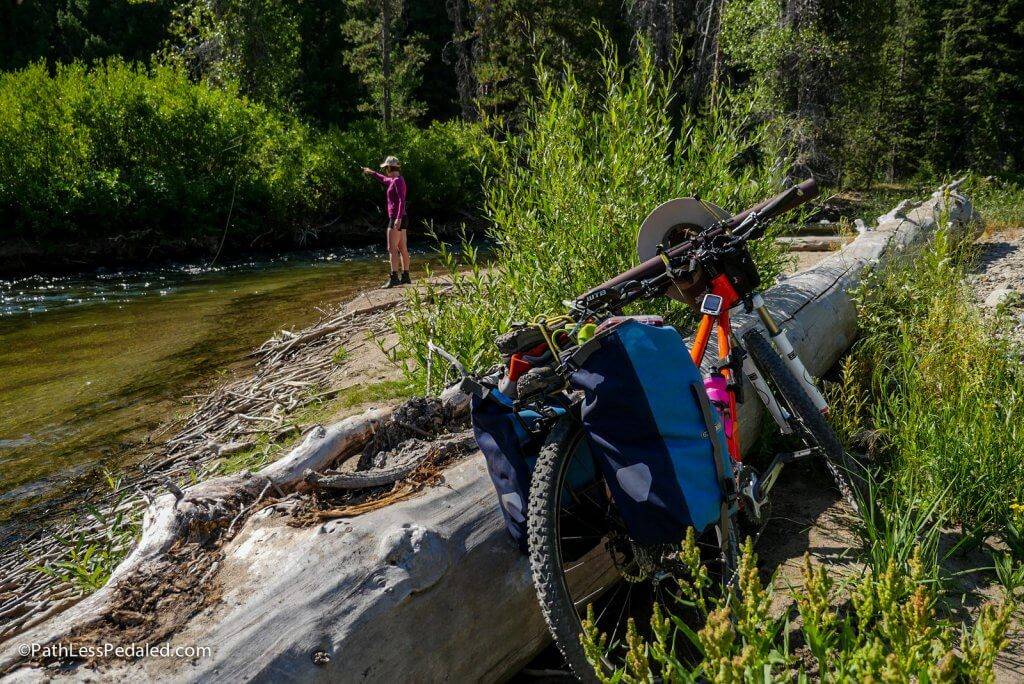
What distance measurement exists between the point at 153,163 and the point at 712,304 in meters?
19.0

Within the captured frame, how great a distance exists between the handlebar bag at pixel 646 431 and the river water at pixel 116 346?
14.1ft

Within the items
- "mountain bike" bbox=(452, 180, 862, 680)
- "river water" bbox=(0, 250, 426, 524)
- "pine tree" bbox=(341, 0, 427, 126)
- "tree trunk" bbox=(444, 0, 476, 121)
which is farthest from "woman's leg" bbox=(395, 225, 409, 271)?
"tree trunk" bbox=(444, 0, 476, 121)

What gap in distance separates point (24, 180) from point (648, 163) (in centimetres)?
1633

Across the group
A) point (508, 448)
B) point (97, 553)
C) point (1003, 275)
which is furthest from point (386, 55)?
point (508, 448)

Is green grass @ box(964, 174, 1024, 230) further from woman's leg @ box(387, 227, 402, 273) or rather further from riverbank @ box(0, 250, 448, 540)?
riverbank @ box(0, 250, 448, 540)

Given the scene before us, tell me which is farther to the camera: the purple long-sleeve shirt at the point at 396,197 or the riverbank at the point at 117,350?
the purple long-sleeve shirt at the point at 396,197

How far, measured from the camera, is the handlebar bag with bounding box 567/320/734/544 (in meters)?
2.44

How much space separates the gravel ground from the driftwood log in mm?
4565

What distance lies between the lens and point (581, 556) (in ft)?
9.59

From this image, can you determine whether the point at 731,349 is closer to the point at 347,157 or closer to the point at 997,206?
the point at 997,206

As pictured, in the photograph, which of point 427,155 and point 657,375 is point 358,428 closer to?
point 657,375

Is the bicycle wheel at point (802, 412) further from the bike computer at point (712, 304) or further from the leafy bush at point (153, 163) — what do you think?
the leafy bush at point (153, 163)

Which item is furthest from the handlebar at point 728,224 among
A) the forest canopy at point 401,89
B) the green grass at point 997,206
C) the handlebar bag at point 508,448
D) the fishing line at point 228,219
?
the fishing line at point 228,219

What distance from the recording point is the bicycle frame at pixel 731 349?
3115mm
